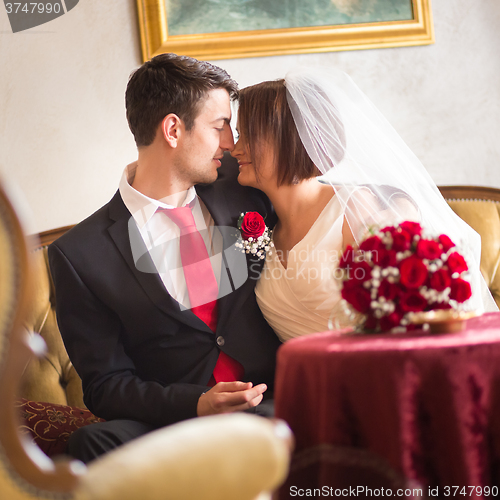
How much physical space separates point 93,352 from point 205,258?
0.59 m

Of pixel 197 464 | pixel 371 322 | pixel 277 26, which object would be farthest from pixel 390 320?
pixel 277 26

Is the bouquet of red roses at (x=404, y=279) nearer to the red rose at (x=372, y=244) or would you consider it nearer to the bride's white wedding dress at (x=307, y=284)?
the red rose at (x=372, y=244)

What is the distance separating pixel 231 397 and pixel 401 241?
78cm

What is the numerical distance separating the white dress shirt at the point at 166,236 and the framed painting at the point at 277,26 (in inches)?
38.5

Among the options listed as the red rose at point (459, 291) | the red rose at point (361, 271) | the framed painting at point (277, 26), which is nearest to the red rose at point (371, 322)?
the red rose at point (361, 271)

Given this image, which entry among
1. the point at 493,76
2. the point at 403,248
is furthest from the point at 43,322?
the point at 493,76

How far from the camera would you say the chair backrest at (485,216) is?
2.40m

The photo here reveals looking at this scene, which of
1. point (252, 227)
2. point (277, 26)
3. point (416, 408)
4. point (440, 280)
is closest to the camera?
point (416, 408)

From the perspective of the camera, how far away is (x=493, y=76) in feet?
8.88

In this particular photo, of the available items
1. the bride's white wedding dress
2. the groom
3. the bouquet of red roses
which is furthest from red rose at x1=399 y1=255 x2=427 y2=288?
the groom

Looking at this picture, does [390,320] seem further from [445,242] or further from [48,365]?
[48,365]

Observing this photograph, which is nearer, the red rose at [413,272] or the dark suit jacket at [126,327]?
the red rose at [413,272]

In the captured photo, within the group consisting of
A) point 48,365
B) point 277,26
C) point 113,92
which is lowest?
point 48,365

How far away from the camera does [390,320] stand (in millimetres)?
1225
